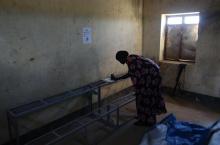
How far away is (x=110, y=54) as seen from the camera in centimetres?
372

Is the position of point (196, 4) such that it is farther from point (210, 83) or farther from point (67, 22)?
point (67, 22)

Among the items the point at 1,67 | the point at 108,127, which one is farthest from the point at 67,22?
the point at 108,127

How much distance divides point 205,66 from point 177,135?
1927mm

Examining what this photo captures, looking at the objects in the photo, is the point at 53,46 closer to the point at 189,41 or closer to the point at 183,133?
the point at 183,133

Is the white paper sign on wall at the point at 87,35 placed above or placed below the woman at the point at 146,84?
above

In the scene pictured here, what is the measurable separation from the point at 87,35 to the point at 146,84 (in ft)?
4.13

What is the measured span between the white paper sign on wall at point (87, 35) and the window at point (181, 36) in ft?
6.44

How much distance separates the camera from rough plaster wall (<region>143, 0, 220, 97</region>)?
3.57 metres

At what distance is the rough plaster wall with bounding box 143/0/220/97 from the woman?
59.2 inches

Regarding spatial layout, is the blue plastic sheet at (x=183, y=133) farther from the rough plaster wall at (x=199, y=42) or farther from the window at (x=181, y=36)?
the window at (x=181, y=36)

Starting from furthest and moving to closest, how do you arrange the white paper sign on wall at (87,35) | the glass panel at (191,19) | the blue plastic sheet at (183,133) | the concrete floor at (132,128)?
the glass panel at (191,19) < the white paper sign on wall at (87,35) < the concrete floor at (132,128) < the blue plastic sheet at (183,133)

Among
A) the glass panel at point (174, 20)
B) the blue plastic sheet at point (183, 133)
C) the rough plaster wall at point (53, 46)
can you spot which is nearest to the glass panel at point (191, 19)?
the glass panel at point (174, 20)

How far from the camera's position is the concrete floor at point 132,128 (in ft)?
8.81

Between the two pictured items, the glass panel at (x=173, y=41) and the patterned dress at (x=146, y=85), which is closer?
the patterned dress at (x=146, y=85)
